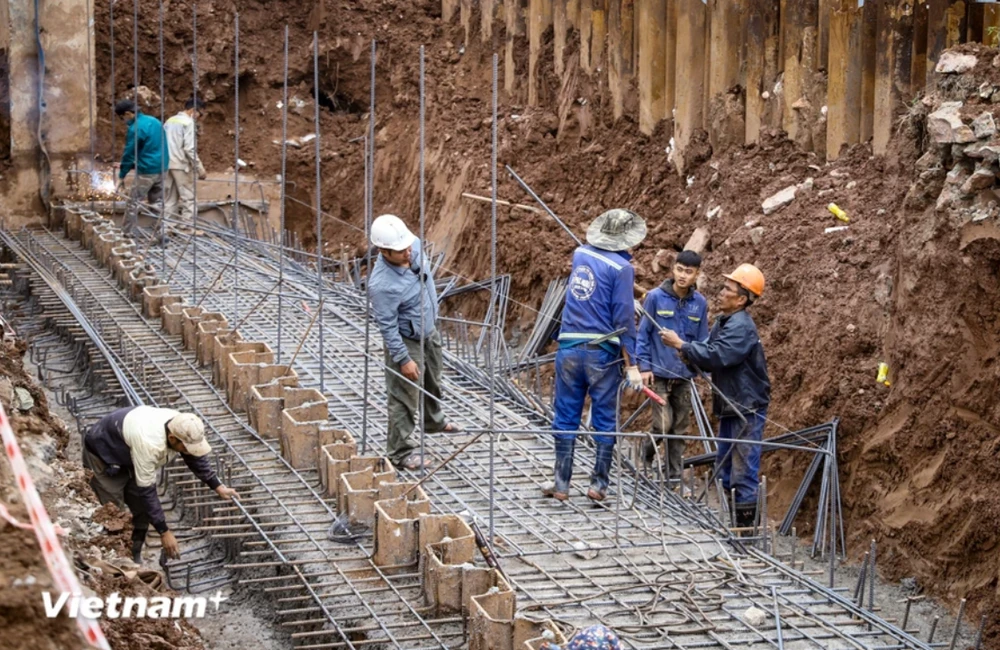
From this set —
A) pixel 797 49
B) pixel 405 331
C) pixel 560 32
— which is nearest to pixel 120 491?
pixel 405 331

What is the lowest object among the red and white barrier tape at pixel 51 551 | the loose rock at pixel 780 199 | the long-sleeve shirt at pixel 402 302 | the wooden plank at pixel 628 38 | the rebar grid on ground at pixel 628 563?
the rebar grid on ground at pixel 628 563

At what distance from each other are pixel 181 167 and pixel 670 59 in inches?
194

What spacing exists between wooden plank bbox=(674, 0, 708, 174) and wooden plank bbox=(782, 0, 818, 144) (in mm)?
1114

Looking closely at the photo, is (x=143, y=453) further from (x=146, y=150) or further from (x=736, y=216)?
(x=146, y=150)

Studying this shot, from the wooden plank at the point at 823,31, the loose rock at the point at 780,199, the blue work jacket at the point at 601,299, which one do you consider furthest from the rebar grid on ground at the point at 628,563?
the wooden plank at the point at 823,31

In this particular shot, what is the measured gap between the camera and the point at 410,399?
986cm

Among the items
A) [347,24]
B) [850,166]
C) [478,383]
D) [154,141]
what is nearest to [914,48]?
[850,166]

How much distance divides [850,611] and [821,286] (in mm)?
3324

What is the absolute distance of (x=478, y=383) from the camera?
12.3 metres

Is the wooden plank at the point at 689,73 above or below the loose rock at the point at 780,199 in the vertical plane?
above

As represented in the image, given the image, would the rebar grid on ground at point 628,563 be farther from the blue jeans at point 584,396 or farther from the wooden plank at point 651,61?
the wooden plank at point 651,61

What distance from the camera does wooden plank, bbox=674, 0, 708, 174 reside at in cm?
1324

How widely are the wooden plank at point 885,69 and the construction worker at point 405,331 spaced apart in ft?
11.5

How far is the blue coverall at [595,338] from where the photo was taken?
30.5 ft
